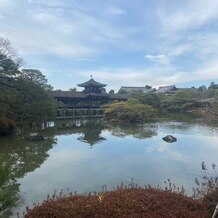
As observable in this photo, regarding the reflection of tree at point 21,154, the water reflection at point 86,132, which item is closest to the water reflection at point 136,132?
the water reflection at point 86,132

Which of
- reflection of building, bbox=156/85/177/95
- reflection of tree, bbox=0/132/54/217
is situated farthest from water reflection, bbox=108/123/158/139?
reflection of building, bbox=156/85/177/95

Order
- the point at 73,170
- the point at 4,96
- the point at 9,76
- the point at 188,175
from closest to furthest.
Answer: the point at 188,175 < the point at 73,170 < the point at 4,96 < the point at 9,76

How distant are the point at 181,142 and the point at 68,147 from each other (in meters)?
9.36

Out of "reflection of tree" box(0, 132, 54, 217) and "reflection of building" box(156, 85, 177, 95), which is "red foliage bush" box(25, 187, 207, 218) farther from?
"reflection of building" box(156, 85, 177, 95)

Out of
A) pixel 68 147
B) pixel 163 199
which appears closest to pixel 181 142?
pixel 68 147

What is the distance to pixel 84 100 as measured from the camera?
71188 millimetres

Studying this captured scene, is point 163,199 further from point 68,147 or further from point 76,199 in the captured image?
point 68,147

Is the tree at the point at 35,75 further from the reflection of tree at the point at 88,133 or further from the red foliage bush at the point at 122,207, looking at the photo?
the red foliage bush at the point at 122,207

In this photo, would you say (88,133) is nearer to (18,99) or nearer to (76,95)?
(18,99)

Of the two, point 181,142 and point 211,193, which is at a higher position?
point 211,193

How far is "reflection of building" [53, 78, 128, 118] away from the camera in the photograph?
206 ft

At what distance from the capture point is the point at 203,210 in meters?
7.91

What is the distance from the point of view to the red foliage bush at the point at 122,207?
23.9 ft

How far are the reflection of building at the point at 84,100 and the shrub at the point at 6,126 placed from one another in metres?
25.6
